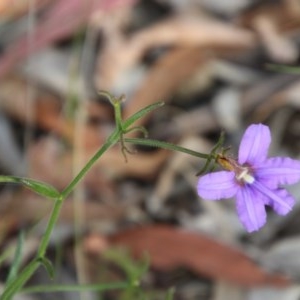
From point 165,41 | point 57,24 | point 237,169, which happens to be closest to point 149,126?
point 165,41

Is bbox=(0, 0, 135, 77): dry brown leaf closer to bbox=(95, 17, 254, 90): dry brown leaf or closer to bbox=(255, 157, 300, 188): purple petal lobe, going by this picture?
bbox=(95, 17, 254, 90): dry brown leaf

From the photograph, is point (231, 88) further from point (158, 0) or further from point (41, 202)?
point (41, 202)

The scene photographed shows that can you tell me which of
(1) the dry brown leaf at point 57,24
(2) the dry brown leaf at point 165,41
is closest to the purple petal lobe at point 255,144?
(2) the dry brown leaf at point 165,41

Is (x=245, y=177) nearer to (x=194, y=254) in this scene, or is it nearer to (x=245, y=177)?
(x=245, y=177)

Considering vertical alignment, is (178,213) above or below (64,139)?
below

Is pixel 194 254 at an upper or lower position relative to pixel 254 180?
upper

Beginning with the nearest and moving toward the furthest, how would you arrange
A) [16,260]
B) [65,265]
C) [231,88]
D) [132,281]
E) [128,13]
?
[16,260], [132,281], [65,265], [231,88], [128,13]

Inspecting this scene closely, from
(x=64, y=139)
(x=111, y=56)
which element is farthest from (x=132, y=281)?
(x=111, y=56)
